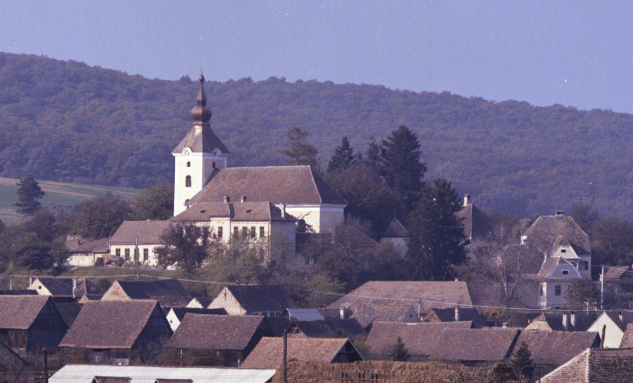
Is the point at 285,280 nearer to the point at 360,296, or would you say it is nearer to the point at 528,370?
the point at 360,296

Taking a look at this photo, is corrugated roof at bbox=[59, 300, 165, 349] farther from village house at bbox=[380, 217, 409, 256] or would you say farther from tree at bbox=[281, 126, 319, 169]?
tree at bbox=[281, 126, 319, 169]

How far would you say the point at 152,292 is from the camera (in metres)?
65.1

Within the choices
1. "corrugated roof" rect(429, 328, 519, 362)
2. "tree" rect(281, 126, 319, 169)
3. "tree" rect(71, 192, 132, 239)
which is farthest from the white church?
"corrugated roof" rect(429, 328, 519, 362)

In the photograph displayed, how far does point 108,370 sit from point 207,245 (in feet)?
140

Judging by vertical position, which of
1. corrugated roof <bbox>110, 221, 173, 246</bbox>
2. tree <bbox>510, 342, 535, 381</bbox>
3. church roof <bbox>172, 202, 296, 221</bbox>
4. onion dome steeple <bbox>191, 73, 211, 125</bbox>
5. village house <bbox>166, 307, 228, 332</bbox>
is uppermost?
onion dome steeple <bbox>191, 73, 211, 125</bbox>

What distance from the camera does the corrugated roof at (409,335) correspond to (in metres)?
55.5

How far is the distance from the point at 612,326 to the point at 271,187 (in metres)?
35.0

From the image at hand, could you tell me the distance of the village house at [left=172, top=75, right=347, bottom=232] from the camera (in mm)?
84812

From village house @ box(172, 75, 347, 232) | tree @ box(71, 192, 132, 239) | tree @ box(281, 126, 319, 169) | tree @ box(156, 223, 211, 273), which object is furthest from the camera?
tree @ box(281, 126, 319, 169)

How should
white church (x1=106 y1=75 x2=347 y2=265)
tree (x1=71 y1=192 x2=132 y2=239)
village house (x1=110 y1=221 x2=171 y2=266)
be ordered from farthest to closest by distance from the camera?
tree (x1=71 y1=192 x2=132 y2=239)
village house (x1=110 y1=221 x2=171 y2=266)
white church (x1=106 y1=75 x2=347 y2=265)

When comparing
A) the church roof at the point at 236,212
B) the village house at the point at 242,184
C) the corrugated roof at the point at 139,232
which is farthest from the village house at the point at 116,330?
the village house at the point at 242,184

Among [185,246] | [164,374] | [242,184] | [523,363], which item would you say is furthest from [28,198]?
[164,374]

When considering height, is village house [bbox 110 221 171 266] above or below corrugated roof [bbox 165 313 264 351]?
above

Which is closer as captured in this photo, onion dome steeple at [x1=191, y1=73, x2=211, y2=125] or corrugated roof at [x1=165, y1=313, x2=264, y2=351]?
corrugated roof at [x1=165, y1=313, x2=264, y2=351]
